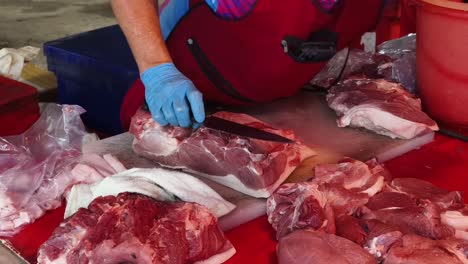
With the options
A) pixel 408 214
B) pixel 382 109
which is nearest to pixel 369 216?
pixel 408 214

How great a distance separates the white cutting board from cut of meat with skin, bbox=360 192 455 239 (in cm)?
35

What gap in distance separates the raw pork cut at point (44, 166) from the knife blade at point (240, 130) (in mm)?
391

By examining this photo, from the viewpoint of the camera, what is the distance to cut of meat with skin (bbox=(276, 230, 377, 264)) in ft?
5.67

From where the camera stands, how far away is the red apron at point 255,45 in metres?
2.46

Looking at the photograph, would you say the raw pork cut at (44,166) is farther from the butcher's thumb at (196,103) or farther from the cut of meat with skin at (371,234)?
the cut of meat with skin at (371,234)

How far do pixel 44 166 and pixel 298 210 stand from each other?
3.26 ft

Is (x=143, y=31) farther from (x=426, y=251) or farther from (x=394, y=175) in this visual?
(x=426, y=251)

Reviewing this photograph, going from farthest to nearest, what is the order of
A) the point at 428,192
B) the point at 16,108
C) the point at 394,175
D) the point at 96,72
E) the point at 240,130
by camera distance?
1. the point at 96,72
2. the point at 16,108
3. the point at 394,175
4. the point at 240,130
5. the point at 428,192

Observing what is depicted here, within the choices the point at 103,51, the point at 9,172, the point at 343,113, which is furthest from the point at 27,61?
the point at 343,113

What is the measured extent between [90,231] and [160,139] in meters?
0.60

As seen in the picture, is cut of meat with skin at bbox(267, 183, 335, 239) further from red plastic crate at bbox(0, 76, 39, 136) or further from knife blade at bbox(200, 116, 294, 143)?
red plastic crate at bbox(0, 76, 39, 136)

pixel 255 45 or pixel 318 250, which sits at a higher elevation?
pixel 255 45

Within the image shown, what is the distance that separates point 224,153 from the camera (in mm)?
2273

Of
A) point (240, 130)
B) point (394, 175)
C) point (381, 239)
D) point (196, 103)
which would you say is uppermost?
point (196, 103)
